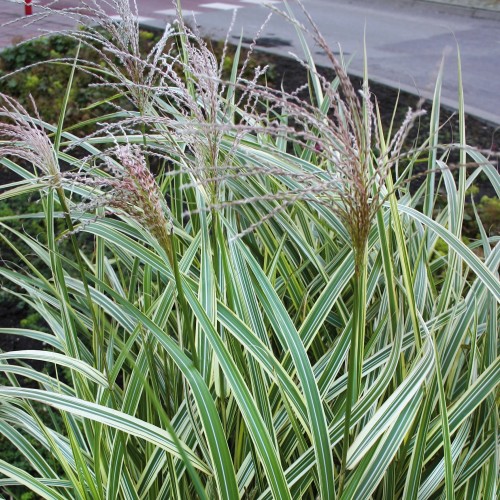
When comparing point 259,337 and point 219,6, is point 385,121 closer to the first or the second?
point 259,337

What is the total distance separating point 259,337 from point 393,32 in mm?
8775

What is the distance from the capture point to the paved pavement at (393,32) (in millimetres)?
6875

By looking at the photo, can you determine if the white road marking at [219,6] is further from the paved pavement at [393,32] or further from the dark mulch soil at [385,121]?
the dark mulch soil at [385,121]

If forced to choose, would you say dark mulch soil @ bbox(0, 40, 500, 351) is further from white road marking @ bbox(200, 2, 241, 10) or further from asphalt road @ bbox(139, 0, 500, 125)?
white road marking @ bbox(200, 2, 241, 10)

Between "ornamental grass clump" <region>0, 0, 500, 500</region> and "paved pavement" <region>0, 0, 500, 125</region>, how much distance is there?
419 cm

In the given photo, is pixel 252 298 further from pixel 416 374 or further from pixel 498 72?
pixel 498 72

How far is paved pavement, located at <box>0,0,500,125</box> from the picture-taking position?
22.6 ft

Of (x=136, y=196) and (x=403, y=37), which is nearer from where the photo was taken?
(x=136, y=196)

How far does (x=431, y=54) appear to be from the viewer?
8297mm

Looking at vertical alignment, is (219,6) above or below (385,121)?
below

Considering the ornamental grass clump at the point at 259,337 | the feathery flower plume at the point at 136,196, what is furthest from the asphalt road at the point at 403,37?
the feathery flower plume at the point at 136,196

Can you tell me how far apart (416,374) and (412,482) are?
215 mm

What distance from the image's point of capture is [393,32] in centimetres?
963

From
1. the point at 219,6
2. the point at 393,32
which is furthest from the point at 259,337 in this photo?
the point at 219,6
